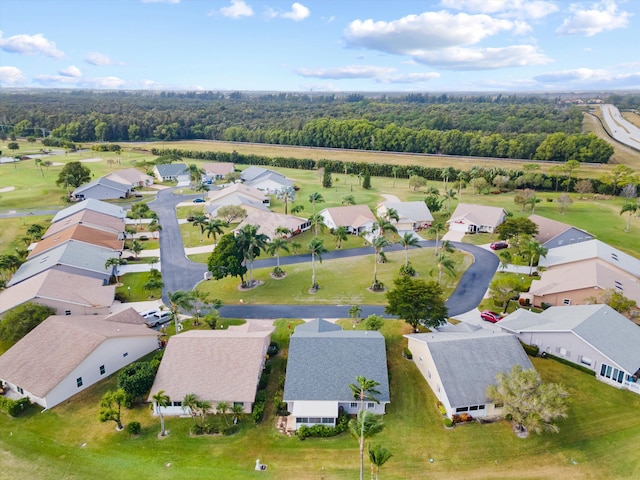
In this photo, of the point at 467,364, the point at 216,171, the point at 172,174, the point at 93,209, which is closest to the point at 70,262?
the point at 93,209

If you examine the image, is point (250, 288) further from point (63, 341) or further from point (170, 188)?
point (170, 188)

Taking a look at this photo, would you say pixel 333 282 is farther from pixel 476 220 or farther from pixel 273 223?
pixel 476 220

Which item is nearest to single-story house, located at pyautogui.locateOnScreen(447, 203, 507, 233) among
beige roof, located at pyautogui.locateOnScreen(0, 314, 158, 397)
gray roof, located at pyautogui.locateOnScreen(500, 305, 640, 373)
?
gray roof, located at pyautogui.locateOnScreen(500, 305, 640, 373)

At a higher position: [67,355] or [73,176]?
[73,176]

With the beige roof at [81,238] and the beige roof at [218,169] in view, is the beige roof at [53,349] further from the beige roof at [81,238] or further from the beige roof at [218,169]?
the beige roof at [218,169]

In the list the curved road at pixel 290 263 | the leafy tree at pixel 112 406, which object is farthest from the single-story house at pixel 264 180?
the leafy tree at pixel 112 406

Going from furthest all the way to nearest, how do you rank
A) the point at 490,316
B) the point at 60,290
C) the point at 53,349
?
the point at 60,290 < the point at 490,316 < the point at 53,349

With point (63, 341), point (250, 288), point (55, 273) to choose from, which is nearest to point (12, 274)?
point (55, 273)
